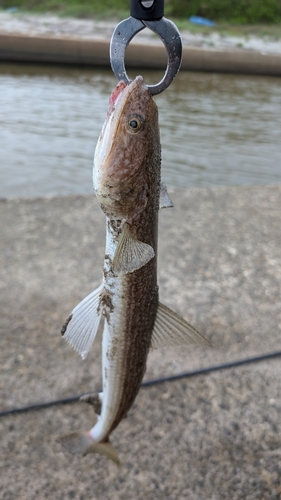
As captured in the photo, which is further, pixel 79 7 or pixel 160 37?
pixel 79 7

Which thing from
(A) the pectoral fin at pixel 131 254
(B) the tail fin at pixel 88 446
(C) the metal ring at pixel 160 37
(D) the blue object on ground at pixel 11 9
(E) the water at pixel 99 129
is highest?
(C) the metal ring at pixel 160 37

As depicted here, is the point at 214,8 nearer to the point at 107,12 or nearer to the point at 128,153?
the point at 107,12

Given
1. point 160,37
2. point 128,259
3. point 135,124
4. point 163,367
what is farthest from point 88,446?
point 160,37

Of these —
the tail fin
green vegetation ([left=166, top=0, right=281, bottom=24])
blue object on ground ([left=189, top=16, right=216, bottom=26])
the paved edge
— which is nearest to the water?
the paved edge

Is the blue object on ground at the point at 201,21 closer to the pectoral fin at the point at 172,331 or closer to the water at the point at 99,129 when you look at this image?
the water at the point at 99,129

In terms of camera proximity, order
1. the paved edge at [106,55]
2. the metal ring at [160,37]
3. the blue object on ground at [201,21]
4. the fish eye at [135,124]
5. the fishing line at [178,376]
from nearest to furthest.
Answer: the metal ring at [160,37], the fish eye at [135,124], the fishing line at [178,376], the paved edge at [106,55], the blue object on ground at [201,21]

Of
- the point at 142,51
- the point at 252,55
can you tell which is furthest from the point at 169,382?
the point at 252,55

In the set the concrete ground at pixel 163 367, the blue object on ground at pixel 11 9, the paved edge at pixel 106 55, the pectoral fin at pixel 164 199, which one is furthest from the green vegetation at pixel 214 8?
the pectoral fin at pixel 164 199
